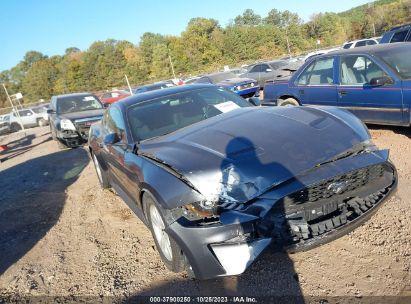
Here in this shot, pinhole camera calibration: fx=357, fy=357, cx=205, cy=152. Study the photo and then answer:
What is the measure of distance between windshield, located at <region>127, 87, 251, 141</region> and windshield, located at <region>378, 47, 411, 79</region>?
2.70 m

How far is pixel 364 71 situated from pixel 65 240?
209 inches

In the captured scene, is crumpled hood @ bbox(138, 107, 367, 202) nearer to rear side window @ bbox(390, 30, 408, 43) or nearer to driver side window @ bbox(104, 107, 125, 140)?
driver side window @ bbox(104, 107, 125, 140)

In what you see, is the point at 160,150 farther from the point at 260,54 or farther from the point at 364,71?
the point at 260,54

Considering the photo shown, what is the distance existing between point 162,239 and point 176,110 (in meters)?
1.60

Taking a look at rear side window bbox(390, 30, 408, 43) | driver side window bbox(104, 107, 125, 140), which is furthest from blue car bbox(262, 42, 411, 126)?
rear side window bbox(390, 30, 408, 43)

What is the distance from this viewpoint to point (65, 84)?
62062 mm

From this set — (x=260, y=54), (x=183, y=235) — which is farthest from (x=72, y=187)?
(x=260, y=54)

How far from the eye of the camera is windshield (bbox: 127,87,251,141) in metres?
3.97

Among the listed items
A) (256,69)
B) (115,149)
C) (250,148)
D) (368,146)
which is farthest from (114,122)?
(256,69)

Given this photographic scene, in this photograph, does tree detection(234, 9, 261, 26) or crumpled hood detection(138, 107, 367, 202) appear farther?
tree detection(234, 9, 261, 26)

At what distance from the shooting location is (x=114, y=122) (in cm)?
460

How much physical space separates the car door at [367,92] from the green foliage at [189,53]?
48.7 m

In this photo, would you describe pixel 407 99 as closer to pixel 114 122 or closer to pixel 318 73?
pixel 318 73

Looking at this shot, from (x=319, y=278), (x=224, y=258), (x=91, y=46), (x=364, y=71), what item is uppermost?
(x=91, y=46)
